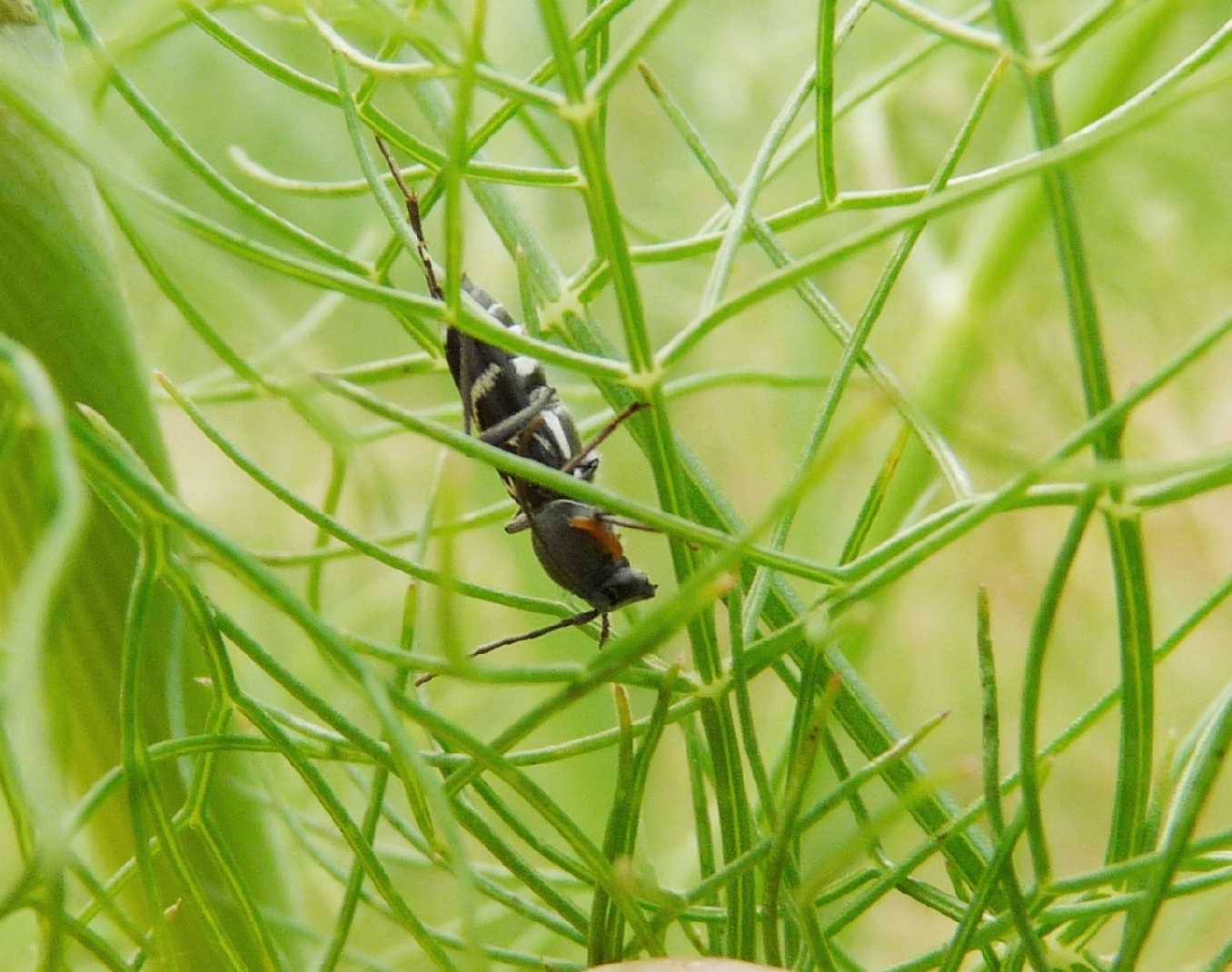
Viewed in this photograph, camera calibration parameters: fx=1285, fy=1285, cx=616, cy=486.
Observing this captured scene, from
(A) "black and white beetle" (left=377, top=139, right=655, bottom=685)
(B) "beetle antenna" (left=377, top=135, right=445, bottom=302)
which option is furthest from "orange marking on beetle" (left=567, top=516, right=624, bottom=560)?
(B) "beetle antenna" (left=377, top=135, right=445, bottom=302)

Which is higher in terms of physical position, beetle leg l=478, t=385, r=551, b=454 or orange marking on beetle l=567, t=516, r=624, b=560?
beetle leg l=478, t=385, r=551, b=454

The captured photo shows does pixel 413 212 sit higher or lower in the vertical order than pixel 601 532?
higher

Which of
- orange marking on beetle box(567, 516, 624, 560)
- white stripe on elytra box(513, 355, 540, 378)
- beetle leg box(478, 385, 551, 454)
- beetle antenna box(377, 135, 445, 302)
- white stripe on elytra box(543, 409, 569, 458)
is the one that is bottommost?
orange marking on beetle box(567, 516, 624, 560)

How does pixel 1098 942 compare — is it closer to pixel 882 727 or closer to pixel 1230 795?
pixel 1230 795

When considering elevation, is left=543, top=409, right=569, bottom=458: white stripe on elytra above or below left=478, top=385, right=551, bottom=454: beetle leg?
above

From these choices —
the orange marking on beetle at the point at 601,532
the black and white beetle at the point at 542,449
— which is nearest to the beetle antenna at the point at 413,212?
the black and white beetle at the point at 542,449

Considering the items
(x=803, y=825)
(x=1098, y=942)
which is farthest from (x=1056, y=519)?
(x=803, y=825)

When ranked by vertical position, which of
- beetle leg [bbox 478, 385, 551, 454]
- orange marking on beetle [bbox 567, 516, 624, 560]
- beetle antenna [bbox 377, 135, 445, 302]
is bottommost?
orange marking on beetle [bbox 567, 516, 624, 560]

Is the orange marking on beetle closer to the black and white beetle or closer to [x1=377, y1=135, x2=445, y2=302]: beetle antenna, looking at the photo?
the black and white beetle
